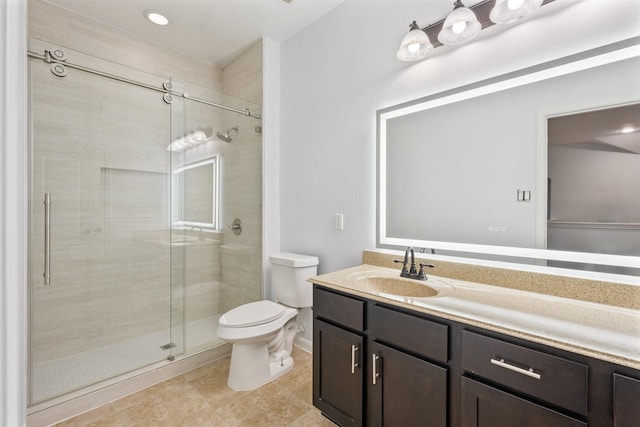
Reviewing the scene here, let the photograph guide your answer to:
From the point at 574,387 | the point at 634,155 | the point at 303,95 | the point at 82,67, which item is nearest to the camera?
the point at 574,387

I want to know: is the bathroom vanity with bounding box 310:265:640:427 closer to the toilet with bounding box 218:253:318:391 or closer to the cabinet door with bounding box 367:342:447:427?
the cabinet door with bounding box 367:342:447:427

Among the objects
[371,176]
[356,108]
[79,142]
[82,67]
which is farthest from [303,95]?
[79,142]

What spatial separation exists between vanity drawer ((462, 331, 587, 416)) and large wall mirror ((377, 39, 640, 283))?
61 cm

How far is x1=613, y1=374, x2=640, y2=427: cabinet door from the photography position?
30.1 inches

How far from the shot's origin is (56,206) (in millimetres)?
1987

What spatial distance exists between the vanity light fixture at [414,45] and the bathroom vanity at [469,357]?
1216mm

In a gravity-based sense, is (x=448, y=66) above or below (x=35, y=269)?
above

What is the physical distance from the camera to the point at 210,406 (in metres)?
1.75

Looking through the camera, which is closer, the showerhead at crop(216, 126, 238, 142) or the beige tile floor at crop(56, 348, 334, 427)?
the beige tile floor at crop(56, 348, 334, 427)

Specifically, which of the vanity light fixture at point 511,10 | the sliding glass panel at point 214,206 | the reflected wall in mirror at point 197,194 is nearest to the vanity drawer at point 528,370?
the vanity light fixture at point 511,10

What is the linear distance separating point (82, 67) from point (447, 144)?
2309 mm

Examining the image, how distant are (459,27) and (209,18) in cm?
180

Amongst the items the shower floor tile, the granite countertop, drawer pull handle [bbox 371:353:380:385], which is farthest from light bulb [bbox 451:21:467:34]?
the shower floor tile

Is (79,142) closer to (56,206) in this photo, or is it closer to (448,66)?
(56,206)
